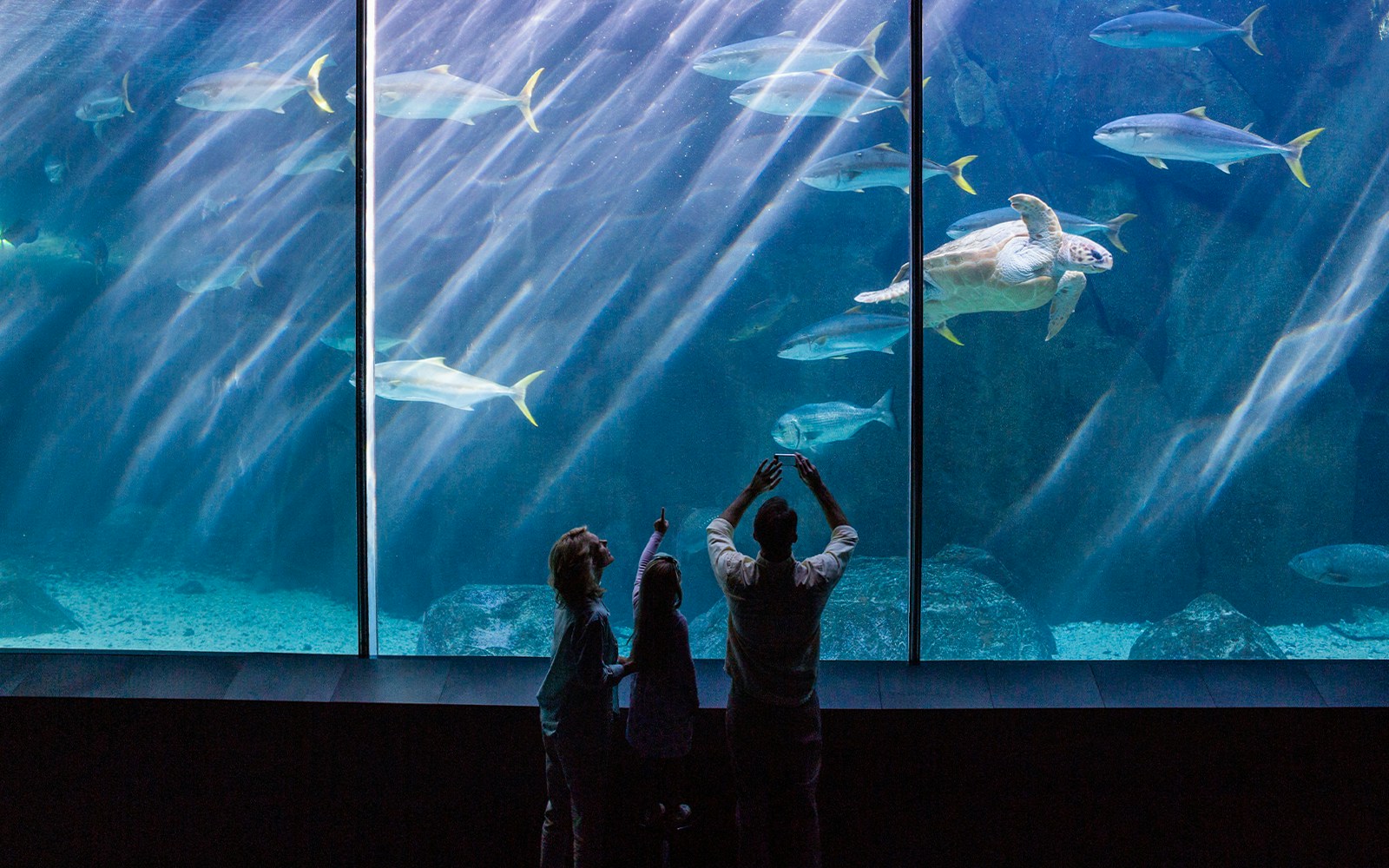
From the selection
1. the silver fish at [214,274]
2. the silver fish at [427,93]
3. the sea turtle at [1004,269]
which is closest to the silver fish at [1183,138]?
the sea turtle at [1004,269]

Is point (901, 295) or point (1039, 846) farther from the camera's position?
point (901, 295)

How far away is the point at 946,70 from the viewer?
9.45 m

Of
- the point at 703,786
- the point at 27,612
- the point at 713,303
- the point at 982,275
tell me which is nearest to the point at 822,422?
the point at 982,275

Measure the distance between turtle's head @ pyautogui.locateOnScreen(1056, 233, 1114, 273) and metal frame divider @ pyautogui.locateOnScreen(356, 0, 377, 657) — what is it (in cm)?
295

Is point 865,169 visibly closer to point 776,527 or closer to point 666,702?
point 776,527

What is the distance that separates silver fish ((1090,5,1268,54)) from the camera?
5363 millimetres

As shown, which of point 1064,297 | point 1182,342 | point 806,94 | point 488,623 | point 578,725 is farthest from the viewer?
point 1182,342

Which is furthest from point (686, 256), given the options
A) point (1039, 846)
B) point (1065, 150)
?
point (1039, 846)

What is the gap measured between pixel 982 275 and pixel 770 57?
2.25m

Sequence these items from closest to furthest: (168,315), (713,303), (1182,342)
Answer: (1182,342)
(713,303)
(168,315)

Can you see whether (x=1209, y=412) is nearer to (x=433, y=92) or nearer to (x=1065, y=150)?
(x=1065, y=150)

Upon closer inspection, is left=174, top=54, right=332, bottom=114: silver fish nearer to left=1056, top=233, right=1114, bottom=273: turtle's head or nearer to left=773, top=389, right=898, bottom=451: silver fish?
left=773, top=389, right=898, bottom=451: silver fish

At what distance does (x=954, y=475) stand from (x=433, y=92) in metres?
5.43

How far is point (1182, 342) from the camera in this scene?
8961 millimetres
